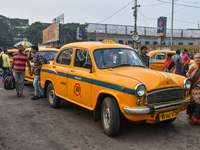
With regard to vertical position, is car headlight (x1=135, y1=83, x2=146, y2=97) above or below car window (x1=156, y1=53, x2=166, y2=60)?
below

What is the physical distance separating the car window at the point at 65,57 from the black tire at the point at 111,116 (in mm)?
1904

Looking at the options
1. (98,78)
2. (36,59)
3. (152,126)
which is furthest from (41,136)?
(36,59)

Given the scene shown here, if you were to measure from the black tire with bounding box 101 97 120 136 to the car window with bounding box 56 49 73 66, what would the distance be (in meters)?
1.90

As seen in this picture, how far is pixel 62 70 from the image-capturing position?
5.83m

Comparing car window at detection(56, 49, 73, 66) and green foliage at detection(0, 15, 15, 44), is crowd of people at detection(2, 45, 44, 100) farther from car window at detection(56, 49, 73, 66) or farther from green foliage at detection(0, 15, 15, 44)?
green foliage at detection(0, 15, 15, 44)

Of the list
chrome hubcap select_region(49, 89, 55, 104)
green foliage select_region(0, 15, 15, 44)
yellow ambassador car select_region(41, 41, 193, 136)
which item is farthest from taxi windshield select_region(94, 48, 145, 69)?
green foliage select_region(0, 15, 15, 44)

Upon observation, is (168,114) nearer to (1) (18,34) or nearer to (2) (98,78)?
(2) (98,78)

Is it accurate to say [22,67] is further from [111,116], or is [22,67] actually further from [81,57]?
[111,116]

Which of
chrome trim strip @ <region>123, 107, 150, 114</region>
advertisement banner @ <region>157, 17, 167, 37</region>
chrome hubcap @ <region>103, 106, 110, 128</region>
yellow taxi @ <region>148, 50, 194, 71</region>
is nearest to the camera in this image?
chrome trim strip @ <region>123, 107, 150, 114</region>

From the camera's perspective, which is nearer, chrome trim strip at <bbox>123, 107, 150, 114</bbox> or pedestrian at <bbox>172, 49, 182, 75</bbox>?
chrome trim strip at <bbox>123, 107, 150, 114</bbox>

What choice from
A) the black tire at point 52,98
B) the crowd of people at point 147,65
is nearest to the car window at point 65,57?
the black tire at point 52,98

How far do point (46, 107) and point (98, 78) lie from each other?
2.87 meters

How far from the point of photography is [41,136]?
4320mm

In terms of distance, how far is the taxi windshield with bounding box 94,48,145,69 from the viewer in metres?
4.84
